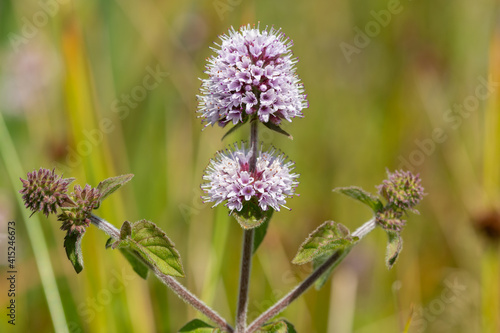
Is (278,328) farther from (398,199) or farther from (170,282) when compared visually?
(398,199)

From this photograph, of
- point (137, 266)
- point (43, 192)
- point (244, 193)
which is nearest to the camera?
point (43, 192)

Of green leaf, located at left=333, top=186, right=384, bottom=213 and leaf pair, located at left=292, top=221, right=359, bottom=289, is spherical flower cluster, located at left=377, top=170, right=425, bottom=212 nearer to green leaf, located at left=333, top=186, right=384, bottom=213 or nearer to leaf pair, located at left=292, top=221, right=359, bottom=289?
green leaf, located at left=333, top=186, right=384, bottom=213

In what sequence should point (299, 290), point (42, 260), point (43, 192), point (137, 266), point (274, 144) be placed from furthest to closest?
1. point (274, 144)
2. point (42, 260)
3. point (137, 266)
4. point (299, 290)
5. point (43, 192)

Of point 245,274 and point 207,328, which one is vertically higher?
point 245,274

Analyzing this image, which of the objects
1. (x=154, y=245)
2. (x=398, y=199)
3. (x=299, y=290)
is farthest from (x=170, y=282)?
(x=398, y=199)

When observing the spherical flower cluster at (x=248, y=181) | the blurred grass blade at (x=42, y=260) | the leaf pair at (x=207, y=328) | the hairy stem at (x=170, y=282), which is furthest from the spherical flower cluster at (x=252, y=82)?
the blurred grass blade at (x=42, y=260)

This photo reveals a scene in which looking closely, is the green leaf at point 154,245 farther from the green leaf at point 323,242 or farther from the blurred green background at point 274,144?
the blurred green background at point 274,144
